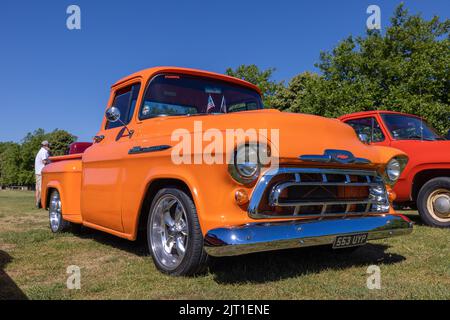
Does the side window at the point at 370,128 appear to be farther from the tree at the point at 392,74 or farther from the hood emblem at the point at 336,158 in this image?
the tree at the point at 392,74

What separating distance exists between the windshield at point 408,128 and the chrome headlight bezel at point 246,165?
4.58 meters

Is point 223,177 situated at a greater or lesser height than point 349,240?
greater

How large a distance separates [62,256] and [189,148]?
231cm

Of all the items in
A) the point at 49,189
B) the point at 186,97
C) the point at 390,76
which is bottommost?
the point at 49,189

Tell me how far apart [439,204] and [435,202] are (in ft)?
0.23

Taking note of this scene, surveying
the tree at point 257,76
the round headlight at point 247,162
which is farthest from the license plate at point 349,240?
the tree at point 257,76

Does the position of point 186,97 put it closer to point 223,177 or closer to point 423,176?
point 223,177

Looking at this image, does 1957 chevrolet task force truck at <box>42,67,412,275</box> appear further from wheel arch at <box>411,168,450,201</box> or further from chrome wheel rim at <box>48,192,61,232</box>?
wheel arch at <box>411,168,450,201</box>

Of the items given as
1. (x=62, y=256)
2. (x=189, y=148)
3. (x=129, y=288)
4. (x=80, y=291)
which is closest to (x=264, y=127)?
(x=189, y=148)

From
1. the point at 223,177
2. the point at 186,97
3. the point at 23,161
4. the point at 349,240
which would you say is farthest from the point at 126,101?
the point at 23,161

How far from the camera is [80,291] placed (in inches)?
126

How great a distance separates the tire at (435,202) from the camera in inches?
249

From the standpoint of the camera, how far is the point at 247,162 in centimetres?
307
